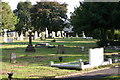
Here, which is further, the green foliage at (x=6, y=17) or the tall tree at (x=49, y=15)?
the tall tree at (x=49, y=15)

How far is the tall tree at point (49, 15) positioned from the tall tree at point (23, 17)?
3053 mm

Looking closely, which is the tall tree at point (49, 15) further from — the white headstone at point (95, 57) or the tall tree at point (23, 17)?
the white headstone at point (95, 57)

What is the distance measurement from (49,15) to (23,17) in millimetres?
14394

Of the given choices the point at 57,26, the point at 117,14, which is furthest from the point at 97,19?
the point at 57,26

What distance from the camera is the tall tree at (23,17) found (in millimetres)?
80412

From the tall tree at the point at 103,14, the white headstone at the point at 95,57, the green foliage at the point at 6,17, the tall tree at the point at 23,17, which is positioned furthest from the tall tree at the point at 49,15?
the white headstone at the point at 95,57

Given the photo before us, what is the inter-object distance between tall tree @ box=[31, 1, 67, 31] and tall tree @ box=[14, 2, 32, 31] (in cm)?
305

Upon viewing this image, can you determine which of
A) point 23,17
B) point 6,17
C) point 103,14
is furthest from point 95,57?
point 23,17

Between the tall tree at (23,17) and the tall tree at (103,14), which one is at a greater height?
the tall tree at (23,17)

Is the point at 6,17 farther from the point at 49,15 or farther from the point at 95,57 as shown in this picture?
the point at 95,57

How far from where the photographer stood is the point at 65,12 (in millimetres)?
84375

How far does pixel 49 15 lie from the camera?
80.6 m

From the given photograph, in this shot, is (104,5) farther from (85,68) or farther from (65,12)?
(65,12)

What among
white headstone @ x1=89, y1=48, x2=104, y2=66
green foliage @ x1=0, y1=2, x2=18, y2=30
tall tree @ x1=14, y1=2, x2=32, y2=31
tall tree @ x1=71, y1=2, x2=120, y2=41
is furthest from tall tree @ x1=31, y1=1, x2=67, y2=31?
white headstone @ x1=89, y1=48, x2=104, y2=66
